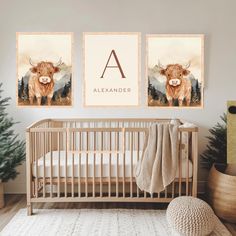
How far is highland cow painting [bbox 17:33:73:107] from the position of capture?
12.4 ft

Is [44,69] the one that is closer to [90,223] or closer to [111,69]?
[111,69]

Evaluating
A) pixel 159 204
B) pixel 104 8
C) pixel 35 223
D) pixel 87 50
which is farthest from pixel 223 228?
pixel 104 8

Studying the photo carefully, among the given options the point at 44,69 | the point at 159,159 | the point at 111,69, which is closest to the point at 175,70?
the point at 111,69

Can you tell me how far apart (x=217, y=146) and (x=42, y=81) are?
6.36 feet

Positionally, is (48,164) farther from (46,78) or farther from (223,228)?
(223,228)

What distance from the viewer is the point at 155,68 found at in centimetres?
379

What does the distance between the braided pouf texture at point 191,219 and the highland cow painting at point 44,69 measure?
5.67 ft

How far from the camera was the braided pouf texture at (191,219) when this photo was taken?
2.60 meters

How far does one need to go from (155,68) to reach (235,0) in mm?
→ 1088

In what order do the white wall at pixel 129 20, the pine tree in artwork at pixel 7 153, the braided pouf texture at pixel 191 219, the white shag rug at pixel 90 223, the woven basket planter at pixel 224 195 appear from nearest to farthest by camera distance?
the braided pouf texture at pixel 191 219
the white shag rug at pixel 90 223
the woven basket planter at pixel 224 195
the pine tree in artwork at pixel 7 153
the white wall at pixel 129 20

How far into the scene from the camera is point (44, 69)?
3811 mm

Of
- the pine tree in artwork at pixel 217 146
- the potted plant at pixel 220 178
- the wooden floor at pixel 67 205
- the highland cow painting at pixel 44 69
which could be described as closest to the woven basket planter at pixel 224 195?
the potted plant at pixel 220 178

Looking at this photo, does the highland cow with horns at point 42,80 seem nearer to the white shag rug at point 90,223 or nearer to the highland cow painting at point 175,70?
the highland cow painting at point 175,70

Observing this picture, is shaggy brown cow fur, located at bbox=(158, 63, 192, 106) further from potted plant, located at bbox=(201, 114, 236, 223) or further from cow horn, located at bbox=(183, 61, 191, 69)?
potted plant, located at bbox=(201, 114, 236, 223)
